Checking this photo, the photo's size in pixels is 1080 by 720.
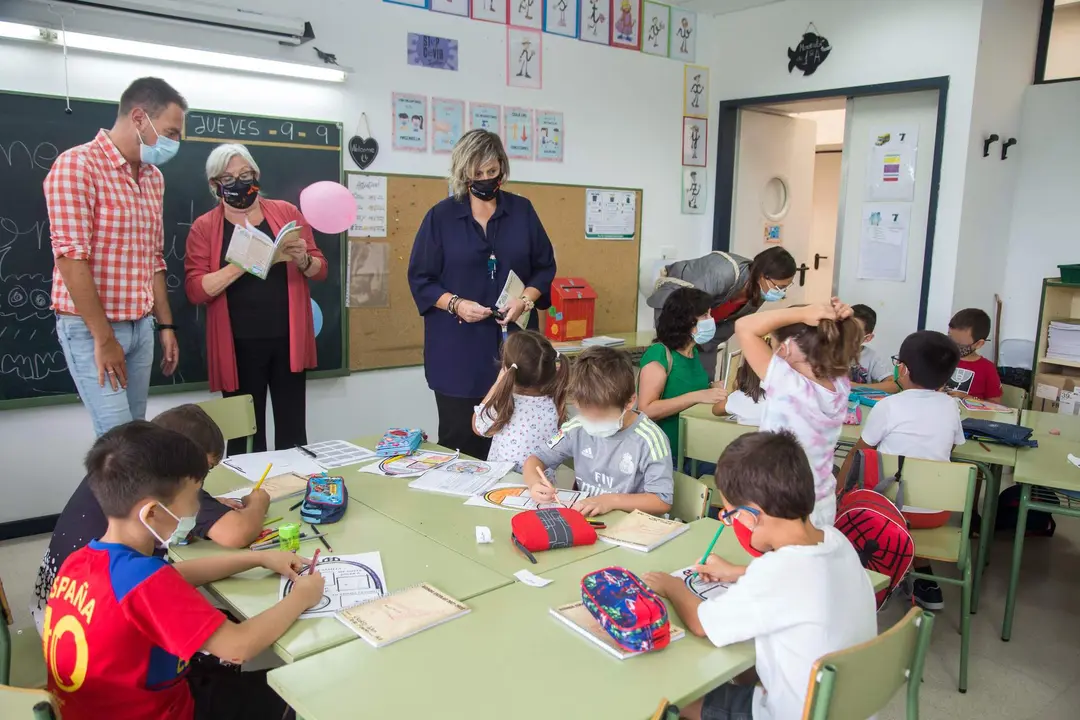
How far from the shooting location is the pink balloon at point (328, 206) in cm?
384

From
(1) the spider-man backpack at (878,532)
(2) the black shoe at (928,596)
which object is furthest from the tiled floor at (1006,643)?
(1) the spider-man backpack at (878,532)

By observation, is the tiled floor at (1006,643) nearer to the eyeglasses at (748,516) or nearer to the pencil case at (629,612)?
the eyeglasses at (748,516)

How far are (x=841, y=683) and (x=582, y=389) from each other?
45.2 inches

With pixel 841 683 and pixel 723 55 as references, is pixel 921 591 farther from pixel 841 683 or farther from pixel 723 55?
pixel 723 55

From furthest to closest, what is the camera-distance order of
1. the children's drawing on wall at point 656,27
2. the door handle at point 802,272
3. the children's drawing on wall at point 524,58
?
the door handle at point 802,272 → the children's drawing on wall at point 656,27 → the children's drawing on wall at point 524,58

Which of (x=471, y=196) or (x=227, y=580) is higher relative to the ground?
(x=471, y=196)

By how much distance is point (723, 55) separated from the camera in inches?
234

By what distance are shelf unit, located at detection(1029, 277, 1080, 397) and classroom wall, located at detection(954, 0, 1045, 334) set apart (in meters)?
0.38

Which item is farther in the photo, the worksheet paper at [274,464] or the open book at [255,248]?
the open book at [255,248]

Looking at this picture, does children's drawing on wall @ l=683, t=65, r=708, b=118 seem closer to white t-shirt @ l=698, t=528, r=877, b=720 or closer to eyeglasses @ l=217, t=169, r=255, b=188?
eyeglasses @ l=217, t=169, r=255, b=188

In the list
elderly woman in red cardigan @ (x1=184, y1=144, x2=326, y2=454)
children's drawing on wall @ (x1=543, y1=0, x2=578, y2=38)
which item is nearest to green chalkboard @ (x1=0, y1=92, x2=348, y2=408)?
elderly woman in red cardigan @ (x1=184, y1=144, x2=326, y2=454)

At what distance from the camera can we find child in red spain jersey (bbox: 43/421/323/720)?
1365mm

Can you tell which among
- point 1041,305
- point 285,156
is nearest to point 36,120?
point 285,156

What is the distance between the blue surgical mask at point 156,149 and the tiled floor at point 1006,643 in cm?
173
